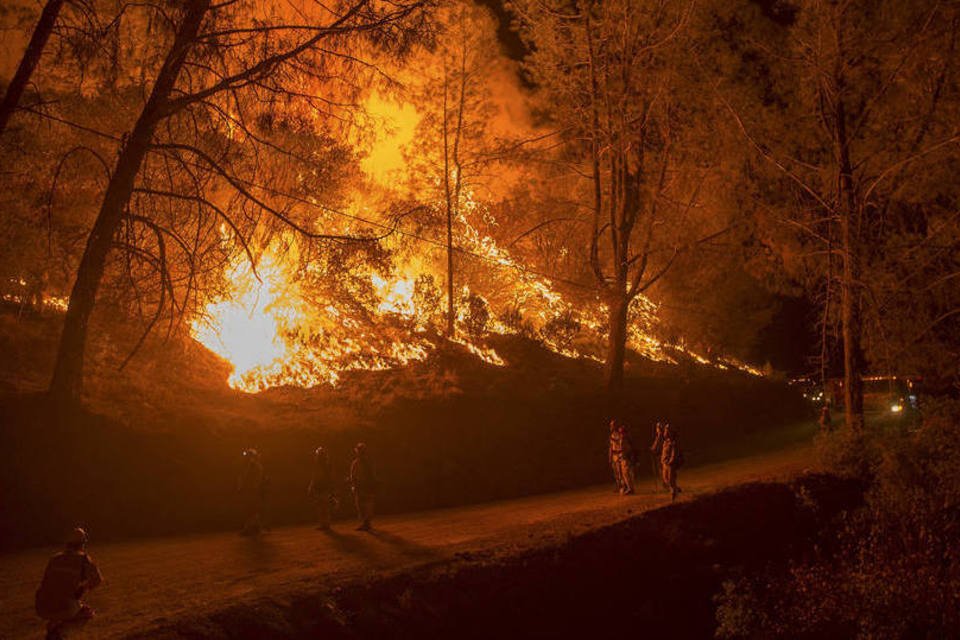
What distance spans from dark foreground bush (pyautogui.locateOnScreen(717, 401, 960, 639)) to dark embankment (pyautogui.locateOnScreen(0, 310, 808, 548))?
6672mm

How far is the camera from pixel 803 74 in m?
18.9

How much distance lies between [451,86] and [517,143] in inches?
112

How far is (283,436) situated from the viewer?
15742mm

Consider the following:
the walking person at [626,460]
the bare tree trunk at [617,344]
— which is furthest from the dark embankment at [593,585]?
the bare tree trunk at [617,344]

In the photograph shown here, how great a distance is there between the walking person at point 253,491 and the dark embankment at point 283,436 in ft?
3.48

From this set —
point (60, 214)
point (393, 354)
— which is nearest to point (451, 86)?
point (393, 354)

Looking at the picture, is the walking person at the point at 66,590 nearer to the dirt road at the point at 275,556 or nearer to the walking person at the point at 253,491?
the dirt road at the point at 275,556

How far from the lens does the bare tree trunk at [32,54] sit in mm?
8516

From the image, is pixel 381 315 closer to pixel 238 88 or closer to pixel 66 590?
pixel 238 88

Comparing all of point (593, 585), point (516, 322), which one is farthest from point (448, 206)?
point (593, 585)

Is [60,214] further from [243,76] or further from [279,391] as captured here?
[243,76]

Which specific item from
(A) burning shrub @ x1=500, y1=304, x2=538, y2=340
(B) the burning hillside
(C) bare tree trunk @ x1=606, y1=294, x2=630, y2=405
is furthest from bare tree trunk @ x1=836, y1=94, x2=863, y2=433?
(A) burning shrub @ x1=500, y1=304, x2=538, y2=340

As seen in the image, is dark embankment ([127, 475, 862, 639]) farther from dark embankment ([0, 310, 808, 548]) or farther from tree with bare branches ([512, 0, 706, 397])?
tree with bare branches ([512, 0, 706, 397])

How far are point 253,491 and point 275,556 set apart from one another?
2.10 metres
